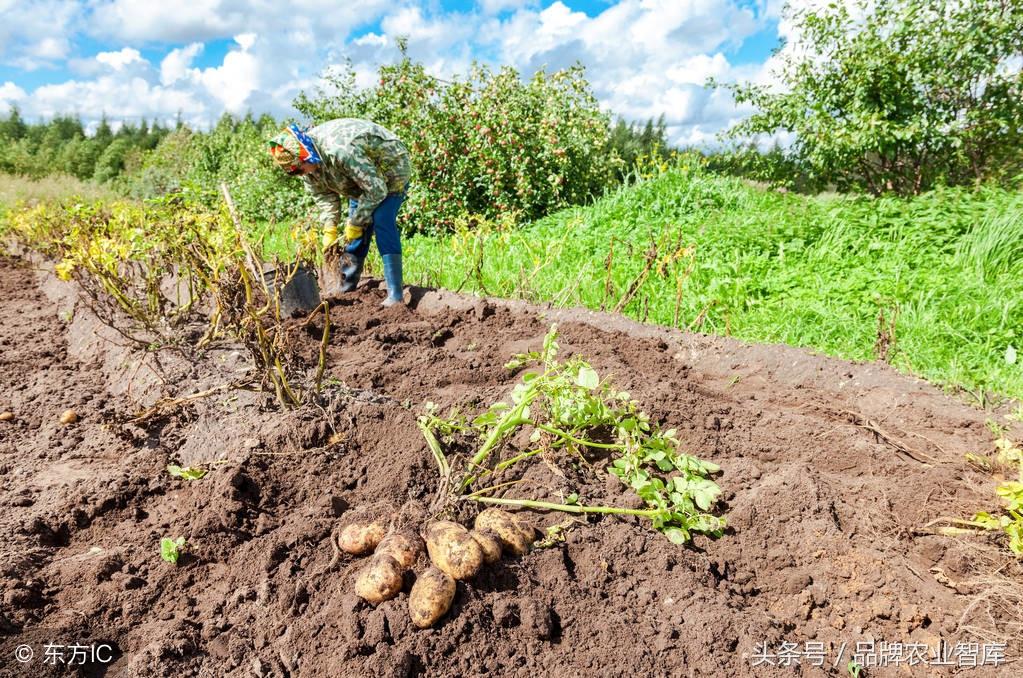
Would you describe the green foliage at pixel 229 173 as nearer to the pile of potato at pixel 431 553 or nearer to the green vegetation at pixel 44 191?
the green vegetation at pixel 44 191

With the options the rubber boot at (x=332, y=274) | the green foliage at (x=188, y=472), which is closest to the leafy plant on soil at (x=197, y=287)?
the green foliage at (x=188, y=472)

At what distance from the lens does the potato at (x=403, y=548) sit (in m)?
1.68

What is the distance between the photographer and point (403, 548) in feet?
5.59

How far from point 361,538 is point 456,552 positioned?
1.08ft

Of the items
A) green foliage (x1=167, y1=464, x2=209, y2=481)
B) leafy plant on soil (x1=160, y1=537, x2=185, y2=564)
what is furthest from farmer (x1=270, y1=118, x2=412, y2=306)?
leafy plant on soil (x1=160, y1=537, x2=185, y2=564)

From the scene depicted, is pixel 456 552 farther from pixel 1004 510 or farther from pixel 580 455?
pixel 1004 510

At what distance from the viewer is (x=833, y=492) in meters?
2.11

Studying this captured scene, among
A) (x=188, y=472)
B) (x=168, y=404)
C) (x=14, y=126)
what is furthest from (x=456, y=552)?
(x=14, y=126)

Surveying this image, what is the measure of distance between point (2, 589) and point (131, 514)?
0.42 meters

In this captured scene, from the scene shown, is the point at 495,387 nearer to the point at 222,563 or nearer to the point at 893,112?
the point at 222,563

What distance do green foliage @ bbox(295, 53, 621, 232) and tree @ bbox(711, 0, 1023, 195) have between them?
107 inches

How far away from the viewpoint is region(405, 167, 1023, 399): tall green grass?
361 centimetres

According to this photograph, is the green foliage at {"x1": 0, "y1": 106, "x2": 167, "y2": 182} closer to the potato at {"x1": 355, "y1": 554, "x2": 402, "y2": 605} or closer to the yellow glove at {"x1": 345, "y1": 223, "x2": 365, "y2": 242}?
the yellow glove at {"x1": 345, "y1": 223, "x2": 365, "y2": 242}

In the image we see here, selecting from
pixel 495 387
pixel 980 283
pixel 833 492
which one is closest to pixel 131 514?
pixel 495 387
